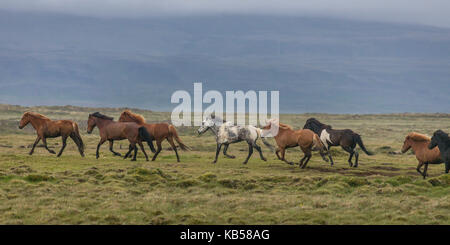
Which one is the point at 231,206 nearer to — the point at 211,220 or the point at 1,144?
the point at 211,220

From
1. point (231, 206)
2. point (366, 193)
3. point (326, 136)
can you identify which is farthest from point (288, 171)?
point (231, 206)

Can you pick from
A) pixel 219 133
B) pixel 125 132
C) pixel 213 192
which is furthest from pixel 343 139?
pixel 125 132

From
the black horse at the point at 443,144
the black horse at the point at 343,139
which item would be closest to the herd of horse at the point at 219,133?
the black horse at the point at 343,139

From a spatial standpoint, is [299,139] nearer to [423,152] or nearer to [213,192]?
[423,152]

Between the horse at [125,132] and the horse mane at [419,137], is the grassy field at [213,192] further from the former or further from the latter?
the horse mane at [419,137]

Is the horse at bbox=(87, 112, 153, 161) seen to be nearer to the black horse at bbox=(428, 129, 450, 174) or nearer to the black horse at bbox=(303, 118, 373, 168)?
the black horse at bbox=(303, 118, 373, 168)

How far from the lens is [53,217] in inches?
669

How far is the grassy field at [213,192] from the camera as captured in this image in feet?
56.3

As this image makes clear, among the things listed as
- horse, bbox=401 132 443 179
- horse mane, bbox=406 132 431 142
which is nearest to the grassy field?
horse, bbox=401 132 443 179

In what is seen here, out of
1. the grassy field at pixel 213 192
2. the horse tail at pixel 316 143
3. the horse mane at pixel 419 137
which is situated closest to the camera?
the grassy field at pixel 213 192

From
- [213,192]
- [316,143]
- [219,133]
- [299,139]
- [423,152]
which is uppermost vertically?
[219,133]

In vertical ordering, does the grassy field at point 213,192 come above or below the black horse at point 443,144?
below

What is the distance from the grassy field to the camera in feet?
56.3

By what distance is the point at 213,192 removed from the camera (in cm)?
2122
